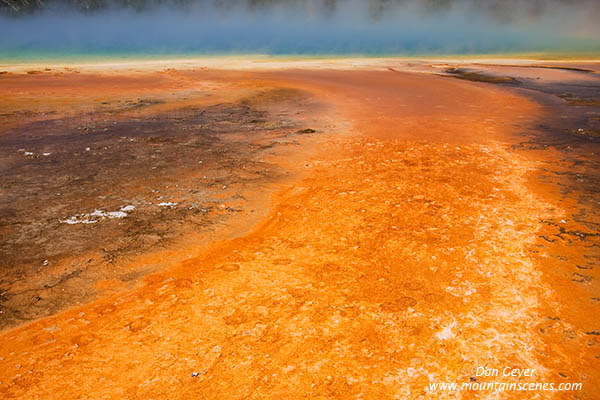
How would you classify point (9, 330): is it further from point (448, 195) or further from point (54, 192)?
point (448, 195)

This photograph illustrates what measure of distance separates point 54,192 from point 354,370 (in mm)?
4261

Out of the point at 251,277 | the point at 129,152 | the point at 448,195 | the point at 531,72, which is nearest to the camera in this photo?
the point at 251,277

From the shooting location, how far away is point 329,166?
18.6 ft

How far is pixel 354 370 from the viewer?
7.29ft

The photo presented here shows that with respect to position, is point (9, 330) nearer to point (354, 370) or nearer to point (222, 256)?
point (222, 256)

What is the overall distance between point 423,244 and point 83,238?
126 inches

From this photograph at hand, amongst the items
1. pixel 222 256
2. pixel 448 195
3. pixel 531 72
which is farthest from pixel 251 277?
pixel 531 72

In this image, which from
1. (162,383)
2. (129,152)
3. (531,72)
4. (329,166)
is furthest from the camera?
(531,72)

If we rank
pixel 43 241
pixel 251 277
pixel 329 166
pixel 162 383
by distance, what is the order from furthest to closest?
pixel 329 166, pixel 43 241, pixel 251 277, pixel 162 383

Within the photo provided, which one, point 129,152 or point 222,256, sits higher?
point 129,152

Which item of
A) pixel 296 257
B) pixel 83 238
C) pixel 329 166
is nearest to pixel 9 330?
pixel 83 238

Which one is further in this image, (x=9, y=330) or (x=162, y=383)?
(x=9, y=330)

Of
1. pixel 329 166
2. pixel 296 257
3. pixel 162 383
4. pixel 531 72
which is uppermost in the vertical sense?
pixel 531 72

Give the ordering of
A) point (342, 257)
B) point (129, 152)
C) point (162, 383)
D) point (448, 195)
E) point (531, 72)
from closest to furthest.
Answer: point (162, 383)
point (342, 257)
point (448, 195)
point (129, 152)
point (531, 72)
